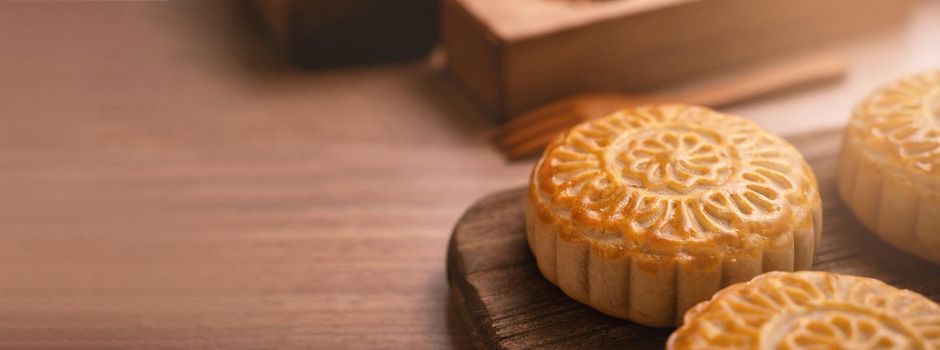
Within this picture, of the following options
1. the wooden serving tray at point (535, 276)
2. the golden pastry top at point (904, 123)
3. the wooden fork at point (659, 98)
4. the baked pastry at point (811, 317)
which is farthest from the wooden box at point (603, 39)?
the baked pastry at point (811, 317)

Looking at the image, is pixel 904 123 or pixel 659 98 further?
pixel 659 98

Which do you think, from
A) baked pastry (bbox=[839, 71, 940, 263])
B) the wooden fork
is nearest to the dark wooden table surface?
the wooden fork

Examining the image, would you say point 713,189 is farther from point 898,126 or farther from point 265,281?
point 265,281

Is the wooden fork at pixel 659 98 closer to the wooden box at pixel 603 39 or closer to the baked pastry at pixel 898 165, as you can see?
the wooden box at pixel 603 39

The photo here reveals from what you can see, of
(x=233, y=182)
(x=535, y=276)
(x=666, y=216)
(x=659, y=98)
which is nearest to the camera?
(x=666, y=216)

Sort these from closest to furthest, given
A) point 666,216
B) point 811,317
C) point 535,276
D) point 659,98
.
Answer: point 811,317
point 666,216
point 535,276
point 659,98

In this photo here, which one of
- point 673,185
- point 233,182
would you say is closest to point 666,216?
point 673,185

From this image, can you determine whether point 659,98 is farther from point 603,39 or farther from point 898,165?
point 898,165
